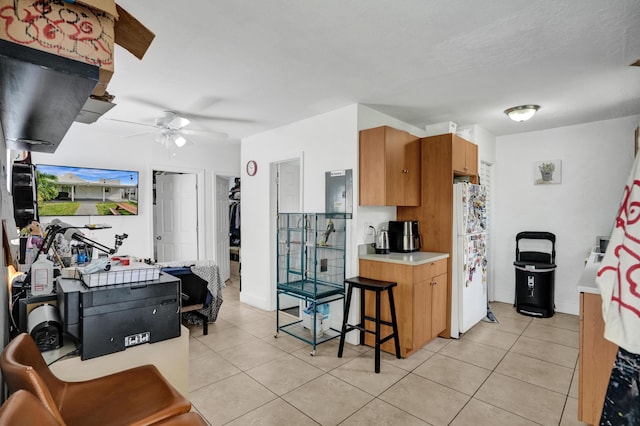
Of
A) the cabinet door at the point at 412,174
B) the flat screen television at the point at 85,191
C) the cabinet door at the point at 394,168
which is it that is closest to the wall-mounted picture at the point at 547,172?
the cabinet door at the point at 412,174

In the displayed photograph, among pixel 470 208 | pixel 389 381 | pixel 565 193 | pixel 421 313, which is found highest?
pixel 565 193

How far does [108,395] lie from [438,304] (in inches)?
117

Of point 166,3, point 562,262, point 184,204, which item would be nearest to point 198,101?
point 166,3

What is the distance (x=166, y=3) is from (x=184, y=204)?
431 cm

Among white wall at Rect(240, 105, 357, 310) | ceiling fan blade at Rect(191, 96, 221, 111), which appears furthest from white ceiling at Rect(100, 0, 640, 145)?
white wall at Rect(240, 105, 357, 310)

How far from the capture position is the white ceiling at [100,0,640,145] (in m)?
1.83

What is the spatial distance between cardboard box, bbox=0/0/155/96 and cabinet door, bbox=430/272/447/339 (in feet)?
10.5

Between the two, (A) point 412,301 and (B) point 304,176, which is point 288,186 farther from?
(A) point 412,301

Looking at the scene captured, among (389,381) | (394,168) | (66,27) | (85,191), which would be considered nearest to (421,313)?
(389,381)

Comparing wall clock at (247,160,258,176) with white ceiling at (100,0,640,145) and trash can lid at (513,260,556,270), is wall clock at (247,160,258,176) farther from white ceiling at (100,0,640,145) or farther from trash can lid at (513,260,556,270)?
trash can lid at (513,260,556,270)

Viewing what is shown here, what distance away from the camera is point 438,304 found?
344 centimetres

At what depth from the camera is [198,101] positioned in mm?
3344

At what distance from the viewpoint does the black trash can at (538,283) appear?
13.7 ft

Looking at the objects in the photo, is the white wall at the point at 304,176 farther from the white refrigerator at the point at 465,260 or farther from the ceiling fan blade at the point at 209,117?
the white refrigerator at the point at 465,260
